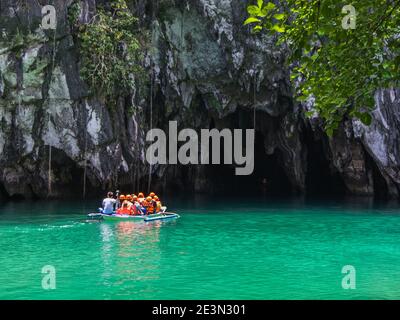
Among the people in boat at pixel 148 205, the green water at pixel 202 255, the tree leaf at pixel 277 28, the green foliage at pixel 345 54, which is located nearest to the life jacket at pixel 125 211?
the people in boat at pixel 148 205

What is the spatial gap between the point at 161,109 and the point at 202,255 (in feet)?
63.3

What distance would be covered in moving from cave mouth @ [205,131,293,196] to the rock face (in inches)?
175

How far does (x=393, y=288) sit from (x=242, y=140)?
2899cm

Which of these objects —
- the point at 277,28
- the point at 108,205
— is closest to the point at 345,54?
the point at 277,28

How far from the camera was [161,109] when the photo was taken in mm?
33375

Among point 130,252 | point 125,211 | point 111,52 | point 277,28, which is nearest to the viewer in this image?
point 277,28

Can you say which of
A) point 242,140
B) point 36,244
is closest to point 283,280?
point 36,244

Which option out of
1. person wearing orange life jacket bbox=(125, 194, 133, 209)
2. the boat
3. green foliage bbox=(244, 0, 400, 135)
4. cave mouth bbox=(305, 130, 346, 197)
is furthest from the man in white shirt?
cave mouth bbox=(305, 130, 346, 197)

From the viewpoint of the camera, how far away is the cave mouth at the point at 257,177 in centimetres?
4291

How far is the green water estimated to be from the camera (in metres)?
11.2

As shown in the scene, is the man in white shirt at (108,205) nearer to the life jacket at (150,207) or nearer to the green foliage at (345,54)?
the life jacket at (150,207)

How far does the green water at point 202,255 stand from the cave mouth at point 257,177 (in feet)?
57.1

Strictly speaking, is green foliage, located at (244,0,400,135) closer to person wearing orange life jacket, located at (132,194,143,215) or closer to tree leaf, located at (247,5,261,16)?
tree leaf, located at (247,5,261,16)

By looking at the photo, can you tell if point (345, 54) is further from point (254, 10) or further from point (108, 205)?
point (108, 205)
